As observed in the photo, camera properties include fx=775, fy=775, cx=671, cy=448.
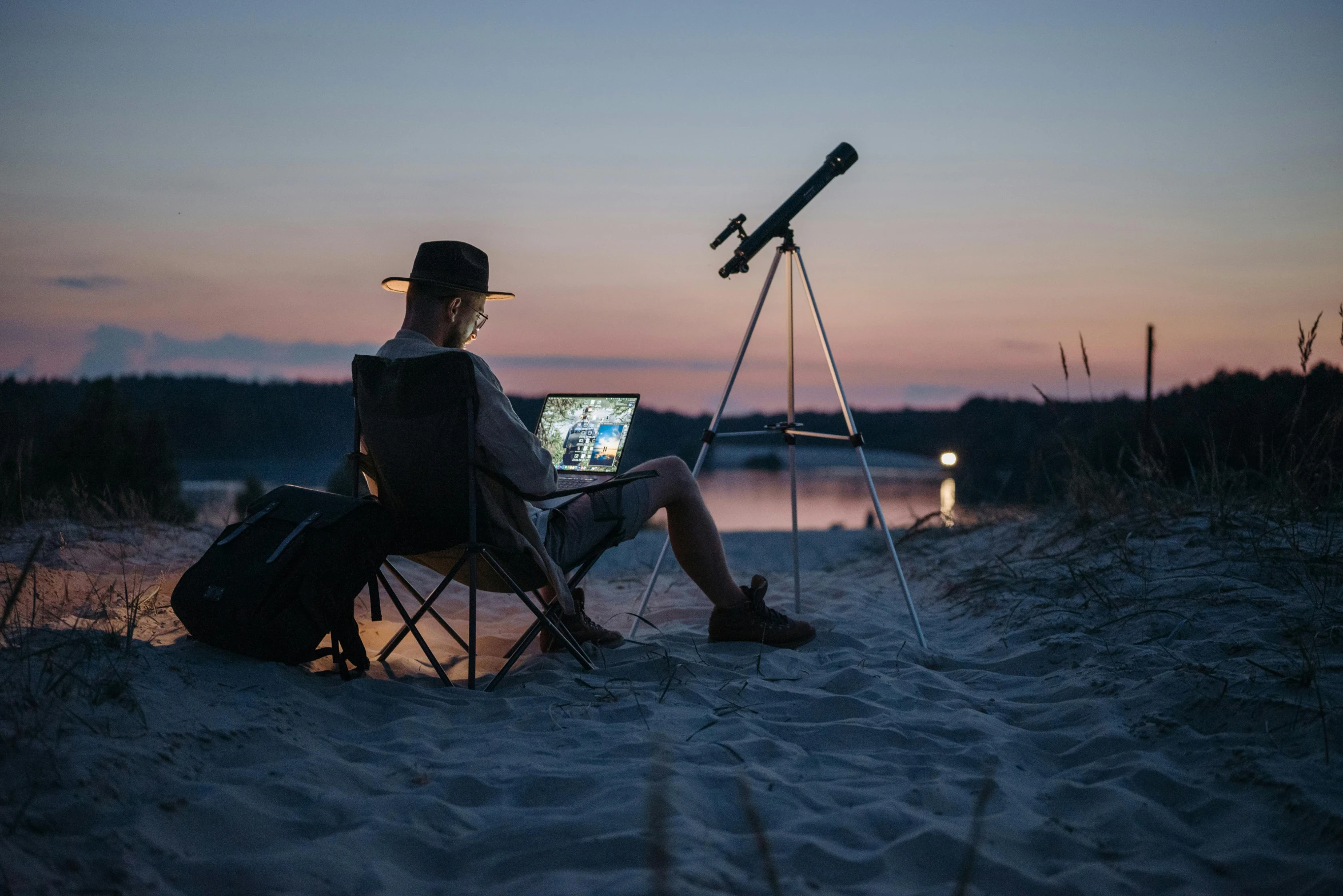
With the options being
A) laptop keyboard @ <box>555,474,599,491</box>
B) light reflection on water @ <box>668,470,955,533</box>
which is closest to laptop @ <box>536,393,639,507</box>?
laptop keyboard @ <box>555,474,599,491</box>

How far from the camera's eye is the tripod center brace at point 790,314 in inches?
125

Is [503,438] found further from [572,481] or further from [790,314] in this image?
[790,314]

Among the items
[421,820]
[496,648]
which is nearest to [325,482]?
[496,648]

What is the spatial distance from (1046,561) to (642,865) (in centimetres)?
332

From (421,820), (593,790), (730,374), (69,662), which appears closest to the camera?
(421,820)

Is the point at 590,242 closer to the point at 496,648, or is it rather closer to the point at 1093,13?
the point at 1093,13

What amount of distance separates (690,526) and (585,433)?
0.57 m

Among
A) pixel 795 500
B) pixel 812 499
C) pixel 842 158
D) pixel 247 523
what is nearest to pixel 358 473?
pixel 247 523

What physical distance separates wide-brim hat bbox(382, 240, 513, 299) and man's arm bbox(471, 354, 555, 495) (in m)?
0.31

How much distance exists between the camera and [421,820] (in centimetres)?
149

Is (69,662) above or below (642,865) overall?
above

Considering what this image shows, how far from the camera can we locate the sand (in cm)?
129

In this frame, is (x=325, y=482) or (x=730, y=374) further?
(x=325, y=482)

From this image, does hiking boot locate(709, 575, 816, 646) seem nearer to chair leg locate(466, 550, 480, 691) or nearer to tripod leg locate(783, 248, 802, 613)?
tripod leg locate(783, 248, 802, 613)
